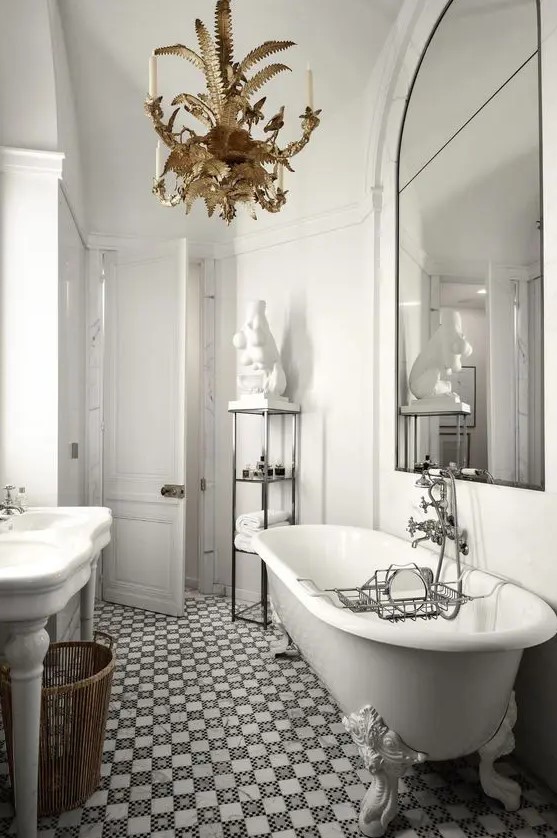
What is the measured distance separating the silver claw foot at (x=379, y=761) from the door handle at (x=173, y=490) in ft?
7.30

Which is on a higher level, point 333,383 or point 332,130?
point 332,130

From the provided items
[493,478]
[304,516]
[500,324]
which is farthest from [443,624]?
[304,516]

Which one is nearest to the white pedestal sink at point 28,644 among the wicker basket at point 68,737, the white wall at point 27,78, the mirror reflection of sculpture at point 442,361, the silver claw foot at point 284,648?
the wicker basket at point 68,737

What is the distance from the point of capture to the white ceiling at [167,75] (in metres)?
3.04

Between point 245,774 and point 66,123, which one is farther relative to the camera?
point 66,123

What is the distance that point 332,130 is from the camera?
355 cm

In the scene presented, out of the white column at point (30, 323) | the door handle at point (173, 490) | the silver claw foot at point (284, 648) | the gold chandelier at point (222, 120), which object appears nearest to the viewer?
the gold chandelier at point (222, 120)

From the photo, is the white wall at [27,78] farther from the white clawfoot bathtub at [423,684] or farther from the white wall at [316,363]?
A: the white clawfoot bathtub at [423,684]

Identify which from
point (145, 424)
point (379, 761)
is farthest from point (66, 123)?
point (379, 761)

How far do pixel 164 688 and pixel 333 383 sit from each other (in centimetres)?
194

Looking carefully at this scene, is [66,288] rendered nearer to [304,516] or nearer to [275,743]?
[304,516]

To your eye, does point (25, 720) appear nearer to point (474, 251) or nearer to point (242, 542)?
point (242, 542)

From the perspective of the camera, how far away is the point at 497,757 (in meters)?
1.79

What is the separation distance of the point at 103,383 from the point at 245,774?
8.84 feet
